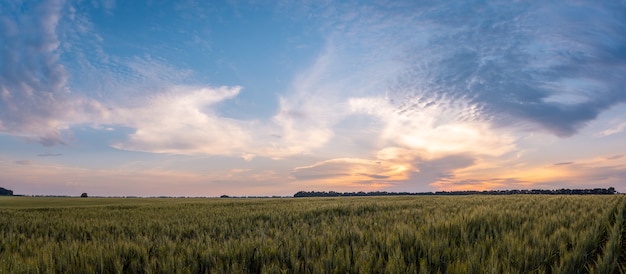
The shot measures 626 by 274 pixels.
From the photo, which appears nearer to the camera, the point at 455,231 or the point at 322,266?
the point at 322,266

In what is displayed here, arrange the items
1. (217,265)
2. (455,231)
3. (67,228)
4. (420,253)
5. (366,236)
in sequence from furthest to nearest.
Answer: (67,228)
(455,231)
(366,236)
(420,253)
(217,265)

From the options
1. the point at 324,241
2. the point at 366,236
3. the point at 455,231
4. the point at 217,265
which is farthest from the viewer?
the point at 455,231

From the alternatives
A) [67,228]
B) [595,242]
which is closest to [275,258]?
[595,242]

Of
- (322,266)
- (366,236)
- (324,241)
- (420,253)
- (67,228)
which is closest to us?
(322,266)

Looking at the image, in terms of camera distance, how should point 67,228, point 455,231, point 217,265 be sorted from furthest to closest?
1. point 67,228
2. point 455,231
3. point 217,265

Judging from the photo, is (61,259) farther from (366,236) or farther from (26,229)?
(26,229)

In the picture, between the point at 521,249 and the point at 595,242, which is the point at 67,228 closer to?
the point at 521,249

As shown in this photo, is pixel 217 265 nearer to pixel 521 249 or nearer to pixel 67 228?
pixel 521 249

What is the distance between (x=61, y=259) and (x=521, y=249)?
227 inches

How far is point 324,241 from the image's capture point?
16.8ft

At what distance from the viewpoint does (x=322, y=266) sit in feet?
11.3

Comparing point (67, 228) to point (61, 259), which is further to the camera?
point (67, 228)

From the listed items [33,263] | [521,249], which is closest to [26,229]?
[33,263]

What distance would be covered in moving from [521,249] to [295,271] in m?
2.79
